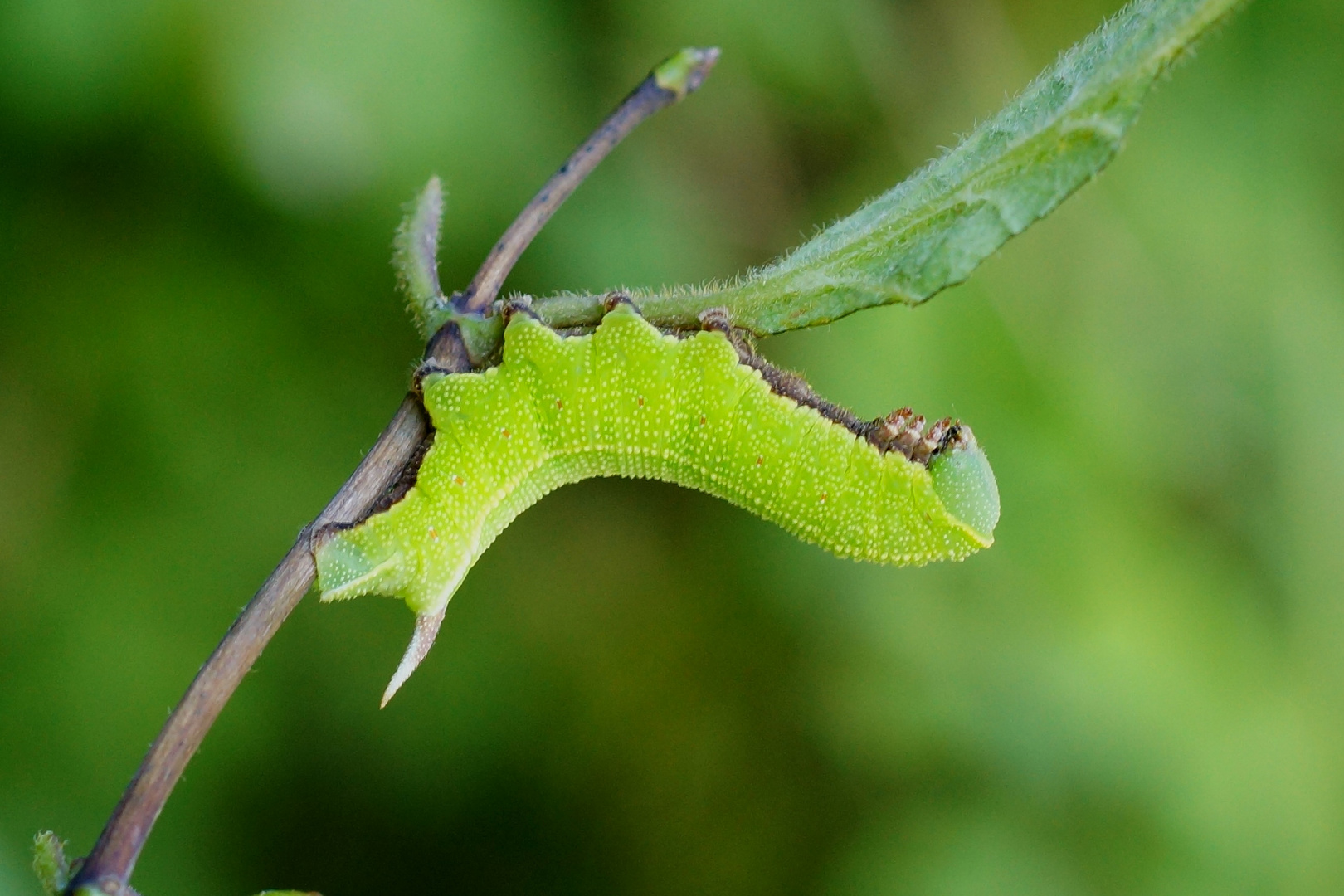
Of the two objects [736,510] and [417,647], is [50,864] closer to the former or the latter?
[417,647]

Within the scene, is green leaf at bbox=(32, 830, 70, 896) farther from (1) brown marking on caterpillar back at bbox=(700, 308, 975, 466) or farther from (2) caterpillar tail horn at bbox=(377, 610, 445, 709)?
(1) brown marking on caterpillar back at bbox=(700, 308, 975, 466)

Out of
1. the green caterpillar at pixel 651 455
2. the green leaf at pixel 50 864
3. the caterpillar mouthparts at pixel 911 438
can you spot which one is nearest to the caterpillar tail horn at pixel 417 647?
the green caterpillar at pixel 651 455

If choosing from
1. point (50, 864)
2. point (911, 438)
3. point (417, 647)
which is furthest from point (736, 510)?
point (50, 864)

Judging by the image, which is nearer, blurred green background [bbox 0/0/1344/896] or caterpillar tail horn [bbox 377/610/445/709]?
caterpillar tail horn [bbox 377/610/445/709]

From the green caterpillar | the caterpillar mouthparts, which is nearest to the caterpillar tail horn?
the green caterpillar

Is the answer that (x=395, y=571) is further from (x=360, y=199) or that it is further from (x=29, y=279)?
(x=29, y=279)

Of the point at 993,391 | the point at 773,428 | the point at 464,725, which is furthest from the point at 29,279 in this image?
the point at 993,391
